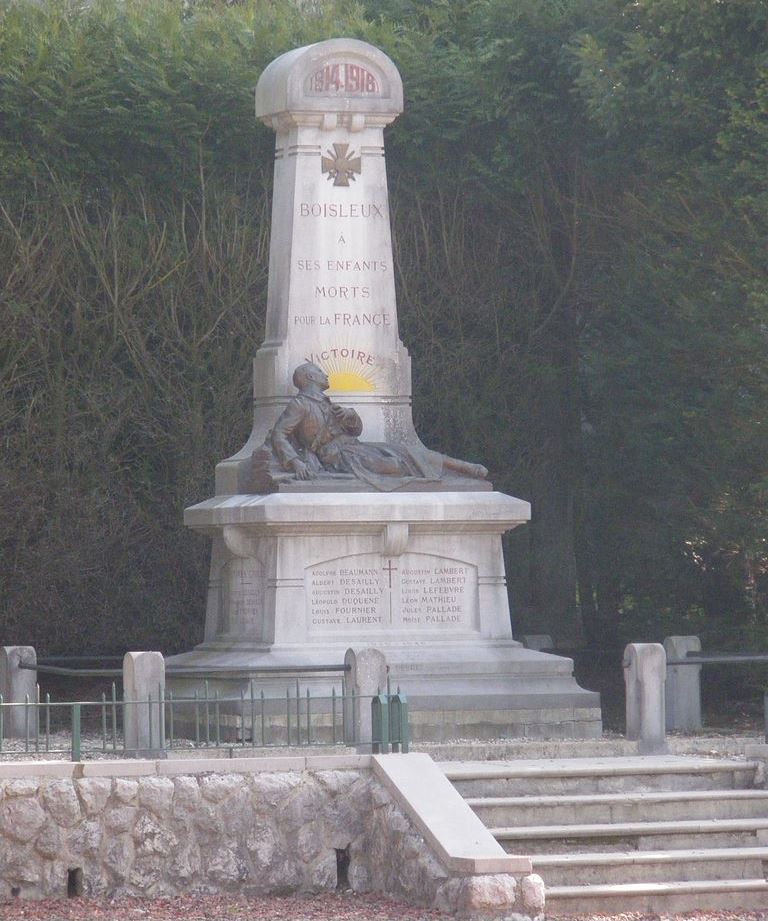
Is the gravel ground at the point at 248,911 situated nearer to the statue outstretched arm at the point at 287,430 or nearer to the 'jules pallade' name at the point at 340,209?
the statue outstretched arm at the point at 287,430

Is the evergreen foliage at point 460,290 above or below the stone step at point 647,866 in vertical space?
above

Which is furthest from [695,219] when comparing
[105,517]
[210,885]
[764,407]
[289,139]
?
[210,885]

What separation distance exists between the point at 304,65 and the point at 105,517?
615cm

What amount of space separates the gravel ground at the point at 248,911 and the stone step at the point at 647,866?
0.33 m

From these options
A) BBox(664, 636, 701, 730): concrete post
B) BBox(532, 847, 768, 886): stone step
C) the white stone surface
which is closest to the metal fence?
the white stone surface

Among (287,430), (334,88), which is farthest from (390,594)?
(334,88)

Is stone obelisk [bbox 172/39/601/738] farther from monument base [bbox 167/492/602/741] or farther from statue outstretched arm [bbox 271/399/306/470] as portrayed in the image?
statue outstretched arm [bbox 271/399/306/470]

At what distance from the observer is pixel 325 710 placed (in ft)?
49.5

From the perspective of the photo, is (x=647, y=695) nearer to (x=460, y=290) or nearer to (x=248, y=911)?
(x=248, y=911)

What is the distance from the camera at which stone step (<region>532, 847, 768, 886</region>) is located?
11992mm

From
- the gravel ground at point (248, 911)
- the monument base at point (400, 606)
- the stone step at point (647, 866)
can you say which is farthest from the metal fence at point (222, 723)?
the stone step at point (647, 866)

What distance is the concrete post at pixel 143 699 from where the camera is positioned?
13.3m

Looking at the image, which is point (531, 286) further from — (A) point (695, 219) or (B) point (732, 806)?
(B) point (732, 806)

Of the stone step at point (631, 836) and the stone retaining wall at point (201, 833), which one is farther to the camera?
the stone step at point (631, 836)
